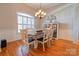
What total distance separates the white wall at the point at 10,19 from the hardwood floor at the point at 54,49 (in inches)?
7.7

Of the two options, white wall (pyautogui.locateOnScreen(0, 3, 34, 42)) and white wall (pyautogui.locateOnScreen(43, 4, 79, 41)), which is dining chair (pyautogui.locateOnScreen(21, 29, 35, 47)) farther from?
white wall (pyautogui.locateOnScreen(43, 4, 79, 41))

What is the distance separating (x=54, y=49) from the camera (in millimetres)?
2422

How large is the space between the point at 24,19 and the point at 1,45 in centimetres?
79

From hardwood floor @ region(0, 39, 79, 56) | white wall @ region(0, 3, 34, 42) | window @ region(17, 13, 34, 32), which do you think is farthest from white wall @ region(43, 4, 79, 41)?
white wall @ region(0, 3, 34, 42)

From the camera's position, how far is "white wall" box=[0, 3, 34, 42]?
7.25 ft

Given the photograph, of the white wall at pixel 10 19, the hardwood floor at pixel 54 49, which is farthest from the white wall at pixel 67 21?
the white wall at pixel 10 19

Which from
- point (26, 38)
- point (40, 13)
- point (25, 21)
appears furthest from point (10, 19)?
point (40, 13)

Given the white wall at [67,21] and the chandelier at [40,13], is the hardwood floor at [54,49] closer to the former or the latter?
the white wall at [67,21]

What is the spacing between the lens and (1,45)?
2.34m

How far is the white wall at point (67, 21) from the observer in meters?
2.33

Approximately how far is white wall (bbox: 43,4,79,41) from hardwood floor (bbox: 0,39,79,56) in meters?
0.14

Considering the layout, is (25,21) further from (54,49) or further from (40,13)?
(54,49)

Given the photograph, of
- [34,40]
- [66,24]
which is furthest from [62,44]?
[34,40]

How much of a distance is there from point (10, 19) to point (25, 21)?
369 millimetres
